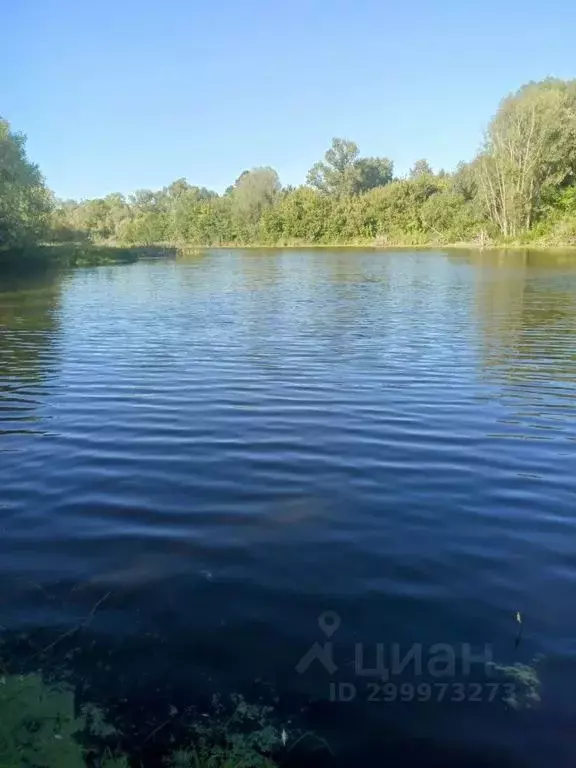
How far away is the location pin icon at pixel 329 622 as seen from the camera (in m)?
4.87

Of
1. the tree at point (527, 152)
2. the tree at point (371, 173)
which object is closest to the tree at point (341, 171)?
the tree at point (371, 173)

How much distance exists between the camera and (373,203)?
331 feet

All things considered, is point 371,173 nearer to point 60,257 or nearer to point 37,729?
point 60,257

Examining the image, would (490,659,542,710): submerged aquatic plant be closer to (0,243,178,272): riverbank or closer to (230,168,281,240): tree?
(0,243,178,272): riverbank

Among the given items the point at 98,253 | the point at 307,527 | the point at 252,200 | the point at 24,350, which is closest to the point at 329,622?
the point at 307,527

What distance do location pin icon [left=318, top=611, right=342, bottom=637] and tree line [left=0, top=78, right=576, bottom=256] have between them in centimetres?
4653

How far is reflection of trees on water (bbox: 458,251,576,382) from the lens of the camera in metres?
13.8

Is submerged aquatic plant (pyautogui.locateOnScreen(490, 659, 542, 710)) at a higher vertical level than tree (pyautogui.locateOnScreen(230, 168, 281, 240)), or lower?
lower

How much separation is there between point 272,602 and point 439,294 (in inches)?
961

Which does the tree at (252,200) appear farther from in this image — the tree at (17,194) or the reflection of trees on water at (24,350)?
the reflection of trees on water at (24,350)

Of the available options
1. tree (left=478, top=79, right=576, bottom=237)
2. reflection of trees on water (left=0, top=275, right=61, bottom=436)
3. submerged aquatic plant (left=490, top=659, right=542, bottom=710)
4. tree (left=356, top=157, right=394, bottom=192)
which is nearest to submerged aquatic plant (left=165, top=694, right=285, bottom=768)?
submerged aquatic plant (left=490, top=659, right=542, bottom=710)

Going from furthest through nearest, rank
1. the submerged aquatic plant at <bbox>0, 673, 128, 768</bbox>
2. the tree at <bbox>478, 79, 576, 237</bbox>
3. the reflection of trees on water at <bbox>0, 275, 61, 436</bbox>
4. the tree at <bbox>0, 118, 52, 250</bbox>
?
the tree at <bbox>478, 79, 576, 237</bbox> → the tree at <bbox>0, 118, 52, 250</bbox> → the reflection of trees on water at <bbox>0, 275, 61, 436</bbox> → the submerged aquatic plant at <bbox>0, 673, 128, 768</bbox>

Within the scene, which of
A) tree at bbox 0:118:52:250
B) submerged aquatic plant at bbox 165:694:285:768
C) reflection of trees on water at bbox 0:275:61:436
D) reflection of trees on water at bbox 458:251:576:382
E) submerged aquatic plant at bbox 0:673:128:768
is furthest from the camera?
tree at bbox 0:118:52:250

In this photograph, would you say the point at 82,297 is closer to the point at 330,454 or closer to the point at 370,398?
the point at 370,398
